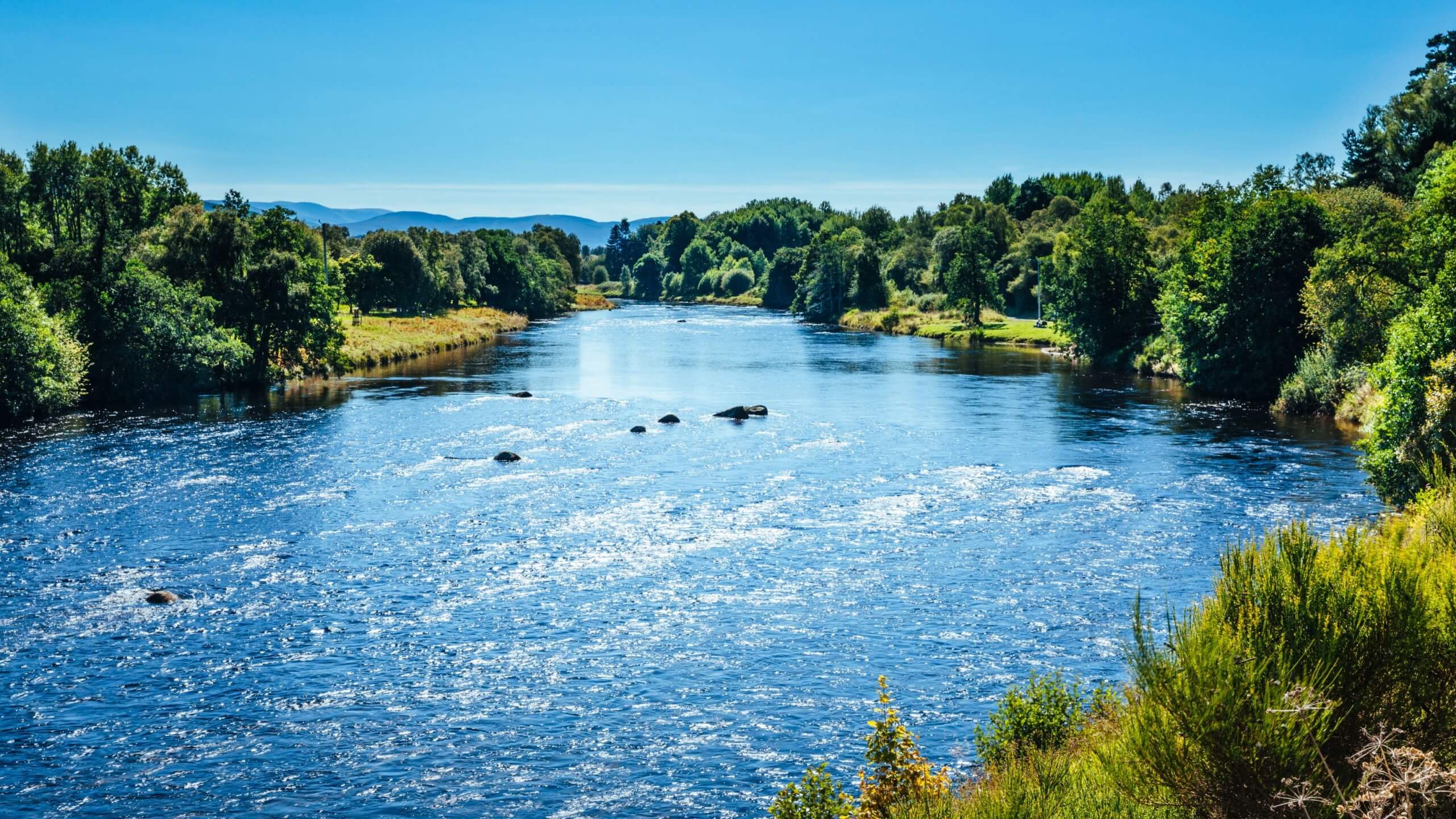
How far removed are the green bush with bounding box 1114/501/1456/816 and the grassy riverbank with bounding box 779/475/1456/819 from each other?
0.05 feet

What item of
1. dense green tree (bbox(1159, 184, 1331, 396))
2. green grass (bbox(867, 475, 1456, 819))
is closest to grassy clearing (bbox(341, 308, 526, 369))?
dense green tree (bbox(1159, 184, 1331, 396))

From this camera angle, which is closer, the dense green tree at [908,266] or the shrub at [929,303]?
the shrub at [929,303]

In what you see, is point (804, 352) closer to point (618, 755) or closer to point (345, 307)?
point (345, 307)

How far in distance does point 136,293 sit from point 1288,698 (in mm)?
68376

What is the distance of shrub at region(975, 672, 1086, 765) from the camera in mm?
17812

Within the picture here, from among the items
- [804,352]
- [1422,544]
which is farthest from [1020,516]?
[804,352]

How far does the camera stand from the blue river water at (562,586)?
1961 centimetres

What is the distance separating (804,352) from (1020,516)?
223 feet

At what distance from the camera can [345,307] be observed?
13612 centimetres

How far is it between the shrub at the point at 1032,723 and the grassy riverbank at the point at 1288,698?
421 cm

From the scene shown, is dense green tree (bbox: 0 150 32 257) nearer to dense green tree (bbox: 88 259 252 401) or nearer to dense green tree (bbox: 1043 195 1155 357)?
dense green tree (bbox: 88 259 252 401)

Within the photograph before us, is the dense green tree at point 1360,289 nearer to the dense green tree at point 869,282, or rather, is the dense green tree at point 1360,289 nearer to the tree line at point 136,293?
the tree line at point 136,293

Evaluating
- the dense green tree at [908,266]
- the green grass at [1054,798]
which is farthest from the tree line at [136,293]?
the dense green tree at [908,266]

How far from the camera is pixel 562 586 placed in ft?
98.5
